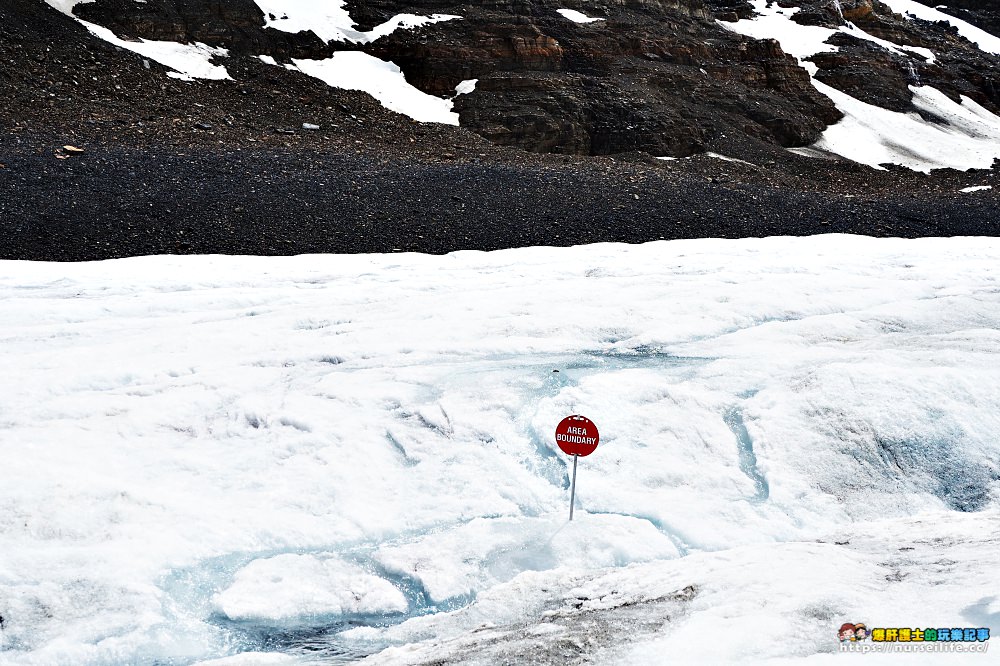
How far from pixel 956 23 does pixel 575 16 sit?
2854cm

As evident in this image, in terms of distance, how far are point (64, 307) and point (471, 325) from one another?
5.15m

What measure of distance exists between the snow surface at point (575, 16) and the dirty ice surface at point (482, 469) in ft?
64.5

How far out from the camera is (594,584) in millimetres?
5625

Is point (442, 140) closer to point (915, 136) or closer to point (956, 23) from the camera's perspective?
point (915, 136)

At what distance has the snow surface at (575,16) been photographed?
2777cm

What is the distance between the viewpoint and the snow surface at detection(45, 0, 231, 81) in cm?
2109

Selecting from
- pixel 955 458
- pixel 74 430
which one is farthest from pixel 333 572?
pixel 955 458

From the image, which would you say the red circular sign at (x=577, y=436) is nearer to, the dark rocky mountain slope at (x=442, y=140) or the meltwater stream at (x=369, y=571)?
the meltwater stream at (x=369, y=571)

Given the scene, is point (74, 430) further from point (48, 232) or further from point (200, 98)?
point (200, 98)

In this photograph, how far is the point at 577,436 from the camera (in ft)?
20.9

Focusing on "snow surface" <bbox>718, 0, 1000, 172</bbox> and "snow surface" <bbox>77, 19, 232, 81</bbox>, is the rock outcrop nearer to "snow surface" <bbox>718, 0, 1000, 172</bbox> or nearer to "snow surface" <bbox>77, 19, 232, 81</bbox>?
"snow surface" <bbox>77, 19, 232, 81</bbox>

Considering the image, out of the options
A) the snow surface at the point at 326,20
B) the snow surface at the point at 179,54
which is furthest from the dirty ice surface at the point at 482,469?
the snow surface at the point at 326,20

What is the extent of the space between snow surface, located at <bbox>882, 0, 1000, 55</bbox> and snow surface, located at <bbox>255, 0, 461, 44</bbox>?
1215 inches

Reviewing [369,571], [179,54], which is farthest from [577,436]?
[179,54]
